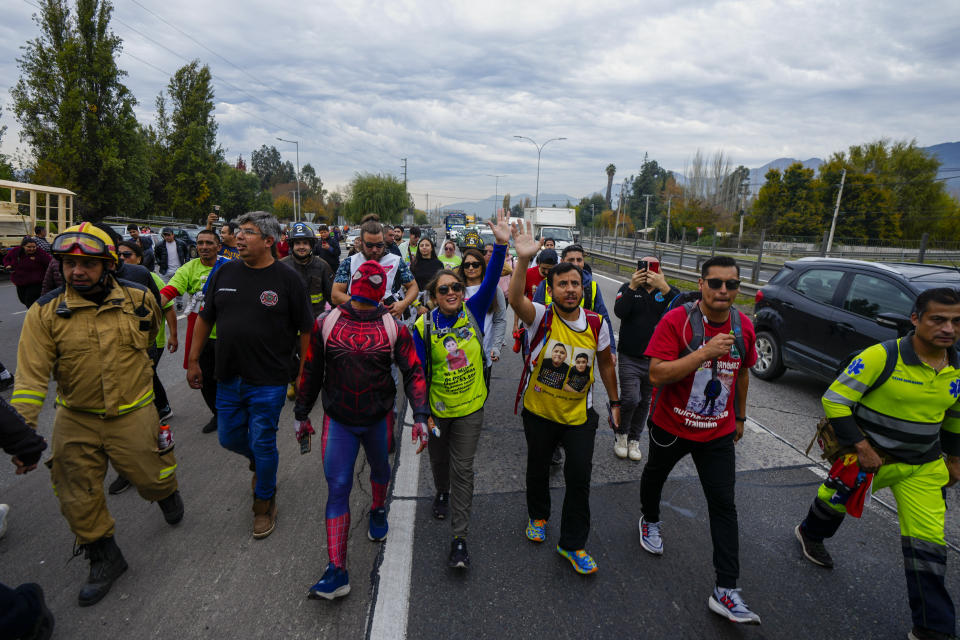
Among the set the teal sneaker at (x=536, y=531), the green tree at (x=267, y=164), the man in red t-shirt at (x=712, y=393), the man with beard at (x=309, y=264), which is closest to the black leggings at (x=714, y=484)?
the man in red t-shirt at (x=712, y=393)

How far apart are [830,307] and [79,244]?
23.7 feet

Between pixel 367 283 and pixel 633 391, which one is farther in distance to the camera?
pixel 633 391

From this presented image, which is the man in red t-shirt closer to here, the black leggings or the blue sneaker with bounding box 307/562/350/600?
the black leggings

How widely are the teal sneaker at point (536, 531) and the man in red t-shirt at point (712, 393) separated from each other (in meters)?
0.93

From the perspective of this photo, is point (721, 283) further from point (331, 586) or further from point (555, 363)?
point (331, 586)

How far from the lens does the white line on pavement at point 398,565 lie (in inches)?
94.8

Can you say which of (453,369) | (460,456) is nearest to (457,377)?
(453,369)

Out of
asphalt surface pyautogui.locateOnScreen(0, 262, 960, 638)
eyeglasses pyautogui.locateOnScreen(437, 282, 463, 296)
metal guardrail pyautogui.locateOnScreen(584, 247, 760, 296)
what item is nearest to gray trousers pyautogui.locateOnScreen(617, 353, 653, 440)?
asphalt surface pyautogui.locateOnScreen(0, 262, 960, 638)

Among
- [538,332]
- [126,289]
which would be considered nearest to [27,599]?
[126,289]

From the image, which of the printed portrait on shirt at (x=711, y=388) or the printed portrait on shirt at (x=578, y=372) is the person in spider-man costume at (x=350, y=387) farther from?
the printed portrait on shirt at (x=711, y=388)

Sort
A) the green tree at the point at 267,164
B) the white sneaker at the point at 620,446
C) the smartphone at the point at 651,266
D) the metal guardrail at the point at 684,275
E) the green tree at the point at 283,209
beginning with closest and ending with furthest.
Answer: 1. the smartphone at the point at 651,266
2. the white sneaker at the point at 620,446
3. the metal guardrail at the point at 684,275
4. the green tree at the point at 283,209
5. the green tree at the point at 267,164

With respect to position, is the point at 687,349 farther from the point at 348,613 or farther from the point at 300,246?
the point at 300,246

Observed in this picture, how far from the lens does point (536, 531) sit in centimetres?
313

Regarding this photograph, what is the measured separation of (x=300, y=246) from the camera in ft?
17.6
